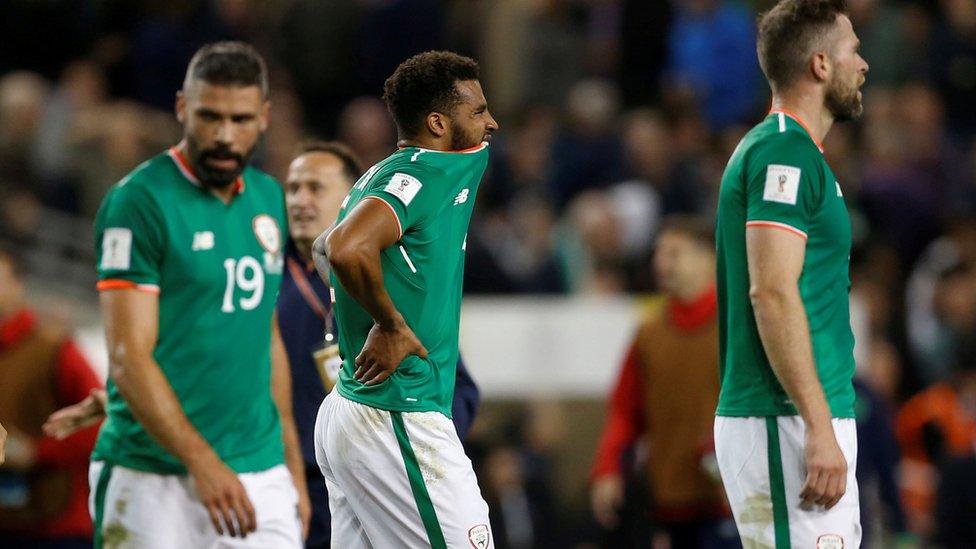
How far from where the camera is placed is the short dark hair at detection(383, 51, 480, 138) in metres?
4.57

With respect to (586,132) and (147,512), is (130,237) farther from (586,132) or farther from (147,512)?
(586,132)

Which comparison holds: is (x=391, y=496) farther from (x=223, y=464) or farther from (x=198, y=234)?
(x=198, y=234)

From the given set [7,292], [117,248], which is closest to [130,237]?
[117,248]

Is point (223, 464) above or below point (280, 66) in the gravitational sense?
below

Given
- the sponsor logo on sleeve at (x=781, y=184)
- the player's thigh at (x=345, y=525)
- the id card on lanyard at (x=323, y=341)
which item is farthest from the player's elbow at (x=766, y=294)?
the id card on lanyard at (x=323, y=341)

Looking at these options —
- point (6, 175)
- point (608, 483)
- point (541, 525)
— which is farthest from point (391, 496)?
point (6, 175)

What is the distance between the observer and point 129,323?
5074mm

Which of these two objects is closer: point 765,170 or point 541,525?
point 765,170

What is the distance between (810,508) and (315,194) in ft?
7.93

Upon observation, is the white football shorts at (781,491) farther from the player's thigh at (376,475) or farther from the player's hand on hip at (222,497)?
the player's hand on hip at (222,497)

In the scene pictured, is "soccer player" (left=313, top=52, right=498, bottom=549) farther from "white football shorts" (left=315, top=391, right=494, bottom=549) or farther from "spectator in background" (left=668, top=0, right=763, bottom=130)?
"spectator in background" (left=668, top=0, right=763, bottom=130)

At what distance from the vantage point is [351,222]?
4.38 metres

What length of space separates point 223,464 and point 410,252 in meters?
1.11

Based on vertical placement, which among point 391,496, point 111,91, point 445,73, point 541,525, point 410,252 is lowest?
point 541,525
